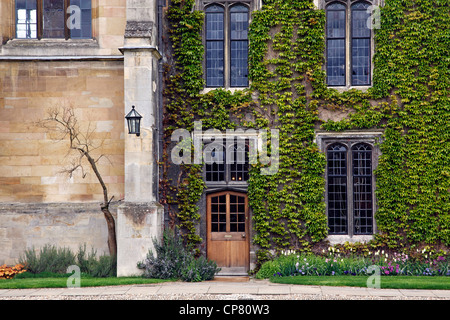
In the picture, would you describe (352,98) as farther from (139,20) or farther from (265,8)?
(139,20)

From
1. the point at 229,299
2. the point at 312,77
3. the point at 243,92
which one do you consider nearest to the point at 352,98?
the point at 312,77

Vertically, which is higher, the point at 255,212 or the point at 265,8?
the point at 265,8

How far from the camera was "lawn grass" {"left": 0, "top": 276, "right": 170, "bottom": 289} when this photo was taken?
1254 centimetres

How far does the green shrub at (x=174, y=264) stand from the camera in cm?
1372

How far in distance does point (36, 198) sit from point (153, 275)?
163 inches

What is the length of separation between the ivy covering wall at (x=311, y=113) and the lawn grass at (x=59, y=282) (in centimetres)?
262

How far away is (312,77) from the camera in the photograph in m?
15.3

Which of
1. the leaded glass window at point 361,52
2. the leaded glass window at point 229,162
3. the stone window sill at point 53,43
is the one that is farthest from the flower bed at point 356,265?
the stone window sill at point 53,43

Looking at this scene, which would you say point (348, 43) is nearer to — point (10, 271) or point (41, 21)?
point (41, 21)

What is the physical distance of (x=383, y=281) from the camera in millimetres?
12883

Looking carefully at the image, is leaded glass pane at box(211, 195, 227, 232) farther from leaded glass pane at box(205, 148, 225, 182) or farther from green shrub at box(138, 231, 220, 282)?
green shrub at box(138, 231, 220, 282)

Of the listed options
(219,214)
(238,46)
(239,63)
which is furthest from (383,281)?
(238,46)

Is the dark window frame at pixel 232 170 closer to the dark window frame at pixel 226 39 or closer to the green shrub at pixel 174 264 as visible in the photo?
the dark window frame at pixel 226 39

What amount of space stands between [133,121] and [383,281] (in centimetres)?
720
